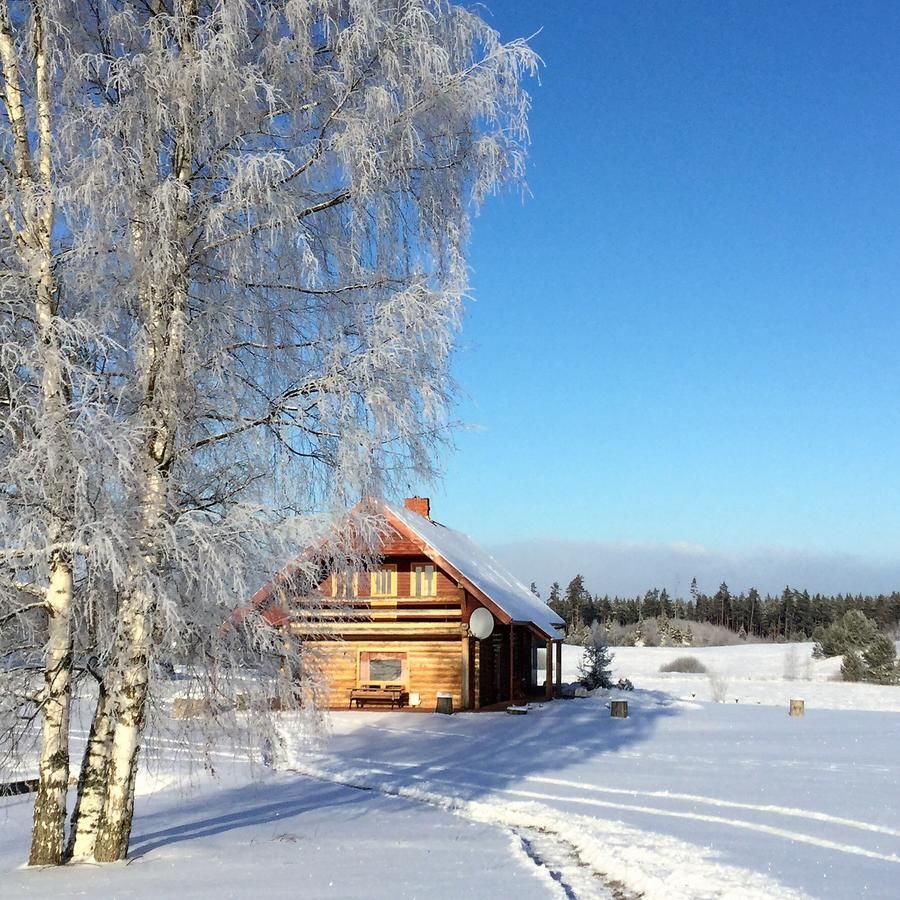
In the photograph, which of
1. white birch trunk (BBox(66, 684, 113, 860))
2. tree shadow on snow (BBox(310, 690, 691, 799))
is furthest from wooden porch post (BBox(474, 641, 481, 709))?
white birch trunk (BBox(66, 684, 113, 860))

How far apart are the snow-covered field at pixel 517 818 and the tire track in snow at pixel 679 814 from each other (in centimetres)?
4

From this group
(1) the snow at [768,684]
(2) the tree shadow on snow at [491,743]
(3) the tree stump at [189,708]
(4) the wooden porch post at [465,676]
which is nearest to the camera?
(3) the tree stump at [189,708]

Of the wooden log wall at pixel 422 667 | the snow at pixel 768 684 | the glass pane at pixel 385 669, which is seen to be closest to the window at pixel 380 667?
the glass pane at pixel 385 669

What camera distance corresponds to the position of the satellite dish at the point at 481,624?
1032 inches

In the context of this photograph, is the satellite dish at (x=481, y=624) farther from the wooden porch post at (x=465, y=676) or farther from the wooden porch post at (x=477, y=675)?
the wooden porch post at (x=477, y=675)

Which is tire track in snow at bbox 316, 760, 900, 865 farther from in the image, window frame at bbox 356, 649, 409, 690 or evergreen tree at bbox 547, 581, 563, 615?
evergreen tree at bbox 547, 581, 563, 615

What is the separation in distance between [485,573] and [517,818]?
18189mm

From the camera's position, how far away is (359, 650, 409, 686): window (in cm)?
2777

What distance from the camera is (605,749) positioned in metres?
19.2

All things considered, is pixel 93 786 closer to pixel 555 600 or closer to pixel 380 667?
pixel 380 667

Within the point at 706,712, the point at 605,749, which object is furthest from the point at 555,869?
the point at 706,712

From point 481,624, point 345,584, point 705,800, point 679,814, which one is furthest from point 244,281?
point 481,624

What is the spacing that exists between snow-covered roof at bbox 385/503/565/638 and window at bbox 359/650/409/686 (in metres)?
3.34

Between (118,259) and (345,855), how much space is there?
18.2 ft
